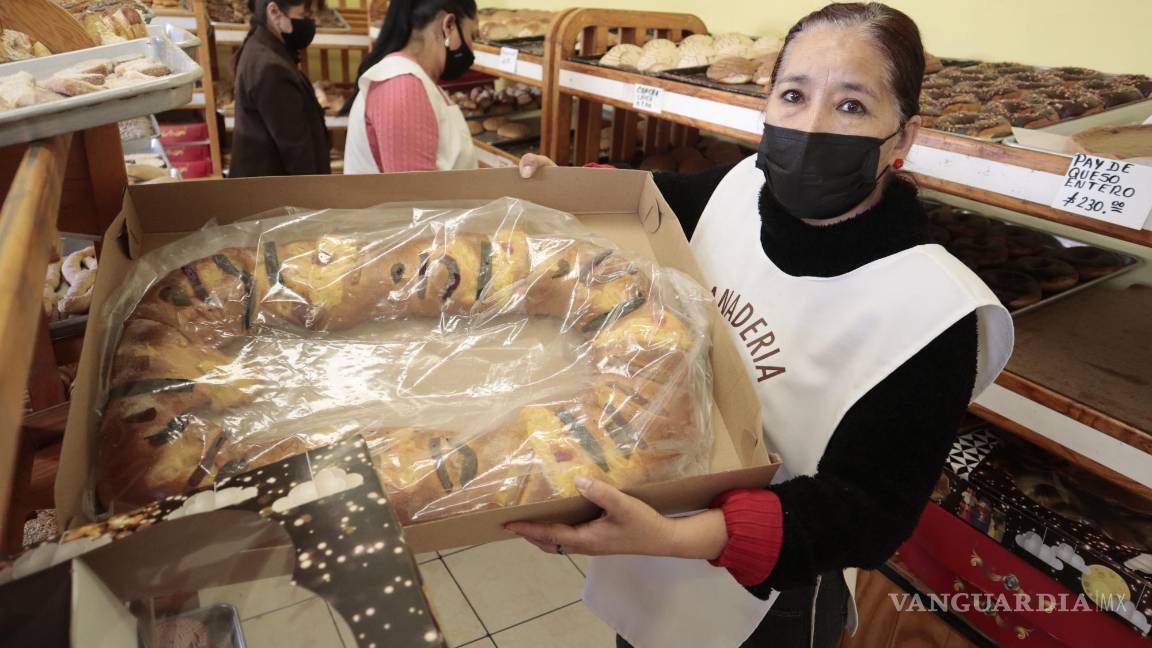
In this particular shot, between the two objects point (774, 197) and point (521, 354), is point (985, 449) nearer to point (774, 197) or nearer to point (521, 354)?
point (774, 197)

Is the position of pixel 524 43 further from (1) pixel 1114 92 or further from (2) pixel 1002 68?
(1) pixel 1114 92

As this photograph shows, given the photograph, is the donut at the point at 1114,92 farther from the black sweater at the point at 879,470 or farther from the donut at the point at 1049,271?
the black sweater at the point at 879,470

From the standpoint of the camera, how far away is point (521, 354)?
1054 mm

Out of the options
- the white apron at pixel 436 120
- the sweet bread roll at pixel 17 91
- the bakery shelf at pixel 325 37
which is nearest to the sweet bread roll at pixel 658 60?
the white apron at pixel 436 120

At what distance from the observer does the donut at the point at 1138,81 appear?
1.65 m

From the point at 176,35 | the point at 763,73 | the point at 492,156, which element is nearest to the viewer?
the point at 176,35

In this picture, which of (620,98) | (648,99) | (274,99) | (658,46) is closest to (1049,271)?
(648,99)

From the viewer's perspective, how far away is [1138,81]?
1.70m

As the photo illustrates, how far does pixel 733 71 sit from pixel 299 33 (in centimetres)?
170

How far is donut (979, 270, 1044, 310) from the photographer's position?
1.64 meters

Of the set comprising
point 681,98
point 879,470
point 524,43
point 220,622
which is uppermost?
point 524,43

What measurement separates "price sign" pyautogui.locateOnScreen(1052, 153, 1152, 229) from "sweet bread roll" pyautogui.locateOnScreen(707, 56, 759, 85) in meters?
1.01

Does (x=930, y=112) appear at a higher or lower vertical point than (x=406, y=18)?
lower

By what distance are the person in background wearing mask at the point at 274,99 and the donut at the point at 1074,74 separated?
94.0 inches
